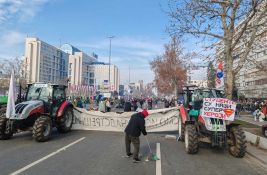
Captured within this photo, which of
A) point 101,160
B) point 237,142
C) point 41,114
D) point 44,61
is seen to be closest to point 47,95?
point 41,114

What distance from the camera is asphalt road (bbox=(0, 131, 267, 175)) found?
9.30 m

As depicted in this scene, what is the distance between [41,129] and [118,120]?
582 cm

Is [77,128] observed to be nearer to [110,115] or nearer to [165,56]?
[110,115]

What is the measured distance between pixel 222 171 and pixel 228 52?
9.94 metres

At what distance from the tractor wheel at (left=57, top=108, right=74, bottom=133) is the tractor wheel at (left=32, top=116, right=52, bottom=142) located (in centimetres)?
250

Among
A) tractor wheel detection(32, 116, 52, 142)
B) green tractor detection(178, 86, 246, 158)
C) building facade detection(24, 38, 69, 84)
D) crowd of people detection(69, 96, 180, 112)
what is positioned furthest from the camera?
building facade detection(24, 38, 69, 84)

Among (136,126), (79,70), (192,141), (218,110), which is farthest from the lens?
(79,70)

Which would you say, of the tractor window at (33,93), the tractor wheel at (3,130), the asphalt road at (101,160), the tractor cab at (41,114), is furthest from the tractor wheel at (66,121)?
the tractor wheel at (3,130)

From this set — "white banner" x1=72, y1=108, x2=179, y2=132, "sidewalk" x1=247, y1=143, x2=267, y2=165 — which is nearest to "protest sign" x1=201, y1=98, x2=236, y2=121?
"sidewalk" x1=247, y1=143, x2=267, y2=165

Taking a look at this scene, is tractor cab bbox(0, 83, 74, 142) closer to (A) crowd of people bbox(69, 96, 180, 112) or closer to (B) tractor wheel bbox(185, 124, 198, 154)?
(A) crowd of people bbox(69, 96, 180, 112)

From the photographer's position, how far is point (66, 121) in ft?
59.4

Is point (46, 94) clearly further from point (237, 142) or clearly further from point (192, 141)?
point (237, 142)

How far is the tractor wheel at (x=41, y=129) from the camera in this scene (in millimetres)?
14000

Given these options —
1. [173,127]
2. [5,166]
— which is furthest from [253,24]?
[5,166]
